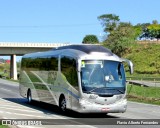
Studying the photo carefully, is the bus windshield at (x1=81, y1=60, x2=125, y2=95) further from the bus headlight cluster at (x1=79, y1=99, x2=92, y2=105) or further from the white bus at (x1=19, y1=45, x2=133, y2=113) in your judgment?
the bus headlight cluster at (x1=79, y1=99, x2=92, y2=105)

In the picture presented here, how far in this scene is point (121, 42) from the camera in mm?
99188

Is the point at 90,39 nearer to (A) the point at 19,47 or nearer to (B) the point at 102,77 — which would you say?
(A) the point at 19,47

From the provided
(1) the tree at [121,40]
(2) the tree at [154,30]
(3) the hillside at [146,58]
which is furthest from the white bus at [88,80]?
(2) the tree at [154,30]

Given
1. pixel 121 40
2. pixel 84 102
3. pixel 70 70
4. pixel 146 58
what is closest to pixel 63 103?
pixel 70 70

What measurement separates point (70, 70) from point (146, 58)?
78.1m

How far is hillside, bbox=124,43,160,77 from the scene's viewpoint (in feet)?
279

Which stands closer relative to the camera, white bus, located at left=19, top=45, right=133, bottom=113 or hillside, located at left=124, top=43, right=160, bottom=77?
white bus, located at left=19, top=45, right=133, bottom=113

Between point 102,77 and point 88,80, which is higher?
point 102,77

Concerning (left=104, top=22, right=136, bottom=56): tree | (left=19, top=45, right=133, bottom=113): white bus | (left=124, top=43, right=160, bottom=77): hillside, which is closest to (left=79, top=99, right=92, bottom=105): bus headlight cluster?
(left=19, top=45, right=133, bottom=113): white bus

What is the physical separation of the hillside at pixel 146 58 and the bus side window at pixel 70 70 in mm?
62651

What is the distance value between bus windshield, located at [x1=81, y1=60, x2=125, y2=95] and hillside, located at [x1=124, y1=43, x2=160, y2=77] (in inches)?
2507

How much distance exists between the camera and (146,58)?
95500 mm

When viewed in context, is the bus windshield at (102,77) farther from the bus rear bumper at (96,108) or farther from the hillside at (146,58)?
the hillside at (146,58)

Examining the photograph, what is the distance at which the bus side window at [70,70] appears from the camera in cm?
1839
